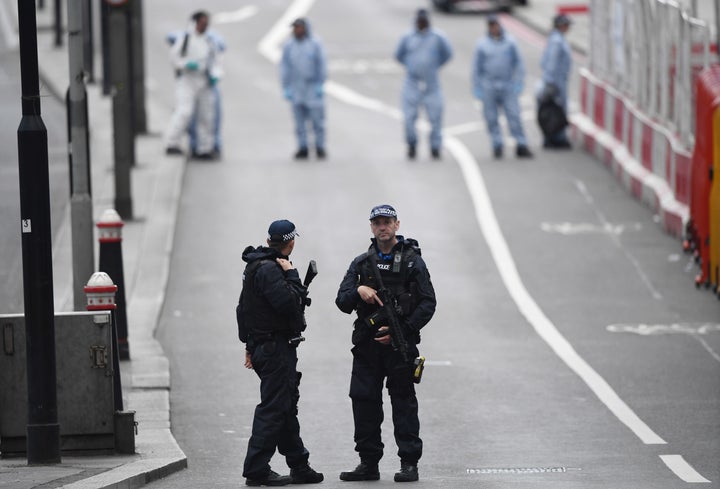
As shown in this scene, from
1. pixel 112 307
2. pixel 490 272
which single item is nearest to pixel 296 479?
pixel 112 307

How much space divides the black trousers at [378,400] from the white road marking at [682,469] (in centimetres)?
182

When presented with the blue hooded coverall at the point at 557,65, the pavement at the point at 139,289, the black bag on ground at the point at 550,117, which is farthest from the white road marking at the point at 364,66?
the black bag on ground at the point at 550,117

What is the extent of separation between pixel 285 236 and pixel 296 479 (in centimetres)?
161

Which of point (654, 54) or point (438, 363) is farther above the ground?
point (654, 54)

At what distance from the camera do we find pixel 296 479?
38.9 feet

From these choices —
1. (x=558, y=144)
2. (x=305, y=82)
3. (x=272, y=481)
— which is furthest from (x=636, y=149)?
(x=272, y=481)

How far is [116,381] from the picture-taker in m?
12.6

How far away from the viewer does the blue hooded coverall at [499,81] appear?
25.8m

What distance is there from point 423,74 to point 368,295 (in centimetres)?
1461

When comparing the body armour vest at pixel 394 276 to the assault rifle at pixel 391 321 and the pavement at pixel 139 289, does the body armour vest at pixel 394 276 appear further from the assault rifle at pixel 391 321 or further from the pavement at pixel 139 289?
the pavement at pixel 139 289

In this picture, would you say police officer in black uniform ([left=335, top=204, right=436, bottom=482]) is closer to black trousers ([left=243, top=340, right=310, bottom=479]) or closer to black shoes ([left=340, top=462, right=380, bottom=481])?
black shoes ([left=340, top=462, right=380, bottom=481])

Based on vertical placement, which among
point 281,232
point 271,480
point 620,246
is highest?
point 281,232

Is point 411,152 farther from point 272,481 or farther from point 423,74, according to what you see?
point 272,481

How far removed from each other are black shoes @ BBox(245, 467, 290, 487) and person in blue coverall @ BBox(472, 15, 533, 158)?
14491 mm
